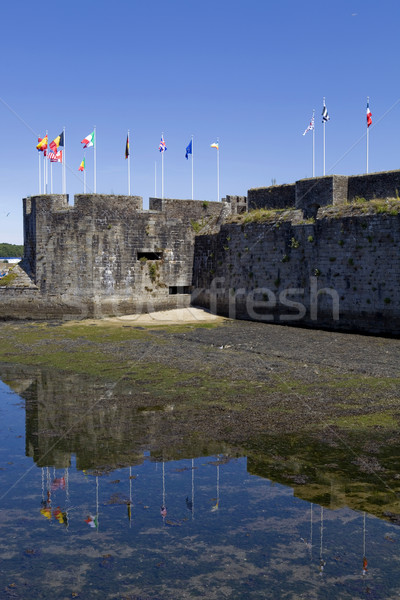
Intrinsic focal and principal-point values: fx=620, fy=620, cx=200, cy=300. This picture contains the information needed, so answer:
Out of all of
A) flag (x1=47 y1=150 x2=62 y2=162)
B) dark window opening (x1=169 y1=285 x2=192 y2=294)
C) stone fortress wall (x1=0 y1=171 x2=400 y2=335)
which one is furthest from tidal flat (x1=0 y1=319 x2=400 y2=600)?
flag (x1=47 y1=150 x2=62 y2=162)

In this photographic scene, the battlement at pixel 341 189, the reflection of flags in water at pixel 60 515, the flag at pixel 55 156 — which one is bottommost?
the reflection of flags in water at pixel 60 515

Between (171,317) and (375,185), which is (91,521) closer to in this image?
(171,317)

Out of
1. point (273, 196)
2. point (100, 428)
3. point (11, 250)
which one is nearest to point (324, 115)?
point (273, 196)

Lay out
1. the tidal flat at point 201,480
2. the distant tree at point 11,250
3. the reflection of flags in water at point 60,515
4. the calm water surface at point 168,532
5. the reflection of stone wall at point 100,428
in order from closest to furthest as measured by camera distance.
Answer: the calm water surface at point 168,532 → the tidal flat at point 201,480 → the reflection of flags in water at point 60,515 → the reflection of stone wall at point 100,428 → the distant tree at point 11,250

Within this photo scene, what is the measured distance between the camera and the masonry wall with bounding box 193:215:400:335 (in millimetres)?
18953

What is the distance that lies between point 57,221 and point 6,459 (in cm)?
1778

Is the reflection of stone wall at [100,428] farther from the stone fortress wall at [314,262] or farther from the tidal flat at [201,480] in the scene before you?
the stone fortress wall at [314,262]

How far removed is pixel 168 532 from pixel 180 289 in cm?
2092

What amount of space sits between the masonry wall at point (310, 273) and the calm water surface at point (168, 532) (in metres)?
12.1

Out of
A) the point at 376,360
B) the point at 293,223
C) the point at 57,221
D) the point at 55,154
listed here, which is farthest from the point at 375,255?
the point at 55,154

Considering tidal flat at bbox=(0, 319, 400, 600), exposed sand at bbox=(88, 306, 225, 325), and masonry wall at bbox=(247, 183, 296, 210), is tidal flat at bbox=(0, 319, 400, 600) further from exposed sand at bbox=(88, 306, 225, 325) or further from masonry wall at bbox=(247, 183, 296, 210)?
masonry wall at bbox=(247, 183, 296, 210)

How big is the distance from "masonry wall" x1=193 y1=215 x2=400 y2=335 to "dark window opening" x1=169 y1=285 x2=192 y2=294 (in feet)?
3.45

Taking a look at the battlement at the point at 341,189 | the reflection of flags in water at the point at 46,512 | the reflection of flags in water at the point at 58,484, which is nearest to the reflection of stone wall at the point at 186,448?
the reflection of flags in water at the point at 58,484

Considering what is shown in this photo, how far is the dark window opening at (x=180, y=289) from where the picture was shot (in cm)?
2652
